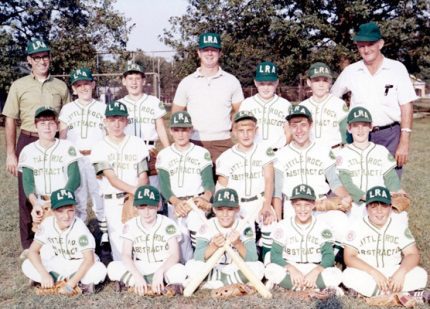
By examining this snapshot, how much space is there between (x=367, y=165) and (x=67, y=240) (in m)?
2.88

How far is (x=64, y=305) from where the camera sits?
4.23 m

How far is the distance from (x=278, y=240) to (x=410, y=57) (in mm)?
25903

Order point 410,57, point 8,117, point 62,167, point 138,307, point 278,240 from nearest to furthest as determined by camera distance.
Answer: point 138,307, point 278,240, point 62,167, point 8,117, point 410,57

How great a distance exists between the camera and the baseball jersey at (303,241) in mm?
4578

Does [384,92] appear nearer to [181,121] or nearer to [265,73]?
[265,73]

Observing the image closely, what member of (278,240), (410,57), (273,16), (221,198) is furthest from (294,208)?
(410,57)

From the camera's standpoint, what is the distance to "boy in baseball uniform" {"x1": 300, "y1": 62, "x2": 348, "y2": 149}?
5.37m

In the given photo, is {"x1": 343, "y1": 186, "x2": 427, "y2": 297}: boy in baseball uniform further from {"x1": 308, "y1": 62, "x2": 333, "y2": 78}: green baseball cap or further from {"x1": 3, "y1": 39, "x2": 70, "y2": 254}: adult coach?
{"x1": 3, "y1": 39, "x2": 70, "y2": 254}: adult coach

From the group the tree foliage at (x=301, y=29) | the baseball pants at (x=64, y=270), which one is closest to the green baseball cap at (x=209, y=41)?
the baseball pants at (x=64, y=270)

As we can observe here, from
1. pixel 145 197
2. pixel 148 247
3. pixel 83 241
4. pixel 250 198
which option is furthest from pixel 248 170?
pixel 83 241

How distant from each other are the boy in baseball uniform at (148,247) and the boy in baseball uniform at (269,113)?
1395 millimetres

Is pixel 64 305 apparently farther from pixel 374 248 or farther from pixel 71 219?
pixel 374 248

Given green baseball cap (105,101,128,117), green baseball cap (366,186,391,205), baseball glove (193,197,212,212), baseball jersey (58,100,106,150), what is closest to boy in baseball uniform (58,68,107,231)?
baseball jersey (58,100,106,150)

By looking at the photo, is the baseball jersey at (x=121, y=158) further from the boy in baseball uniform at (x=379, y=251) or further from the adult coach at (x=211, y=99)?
the boy in baseball uniform at (x=379, y=251)
